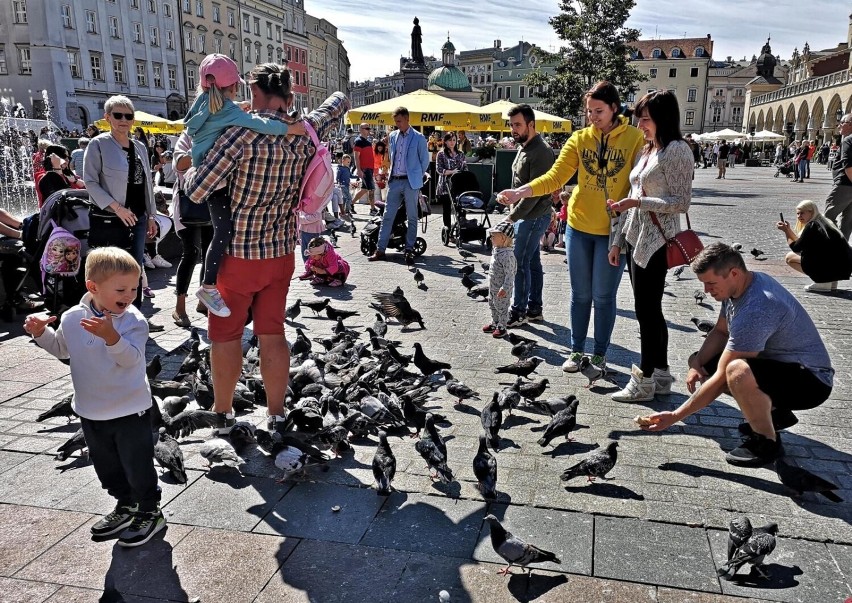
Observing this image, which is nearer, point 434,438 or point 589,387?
point 434,438

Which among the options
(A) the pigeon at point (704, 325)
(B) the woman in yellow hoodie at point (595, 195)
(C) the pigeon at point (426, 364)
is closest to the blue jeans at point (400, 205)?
(A) the pigeon at point (704, 325)

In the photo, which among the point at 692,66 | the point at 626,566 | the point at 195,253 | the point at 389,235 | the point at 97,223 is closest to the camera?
the point at 626,566

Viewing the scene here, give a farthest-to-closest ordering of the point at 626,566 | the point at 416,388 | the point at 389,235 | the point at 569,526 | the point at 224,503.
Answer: the point at 389,235
the point at 416,388
the point at 224,503
the point at 569,526
the point at 626,566

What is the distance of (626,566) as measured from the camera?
2959 mm

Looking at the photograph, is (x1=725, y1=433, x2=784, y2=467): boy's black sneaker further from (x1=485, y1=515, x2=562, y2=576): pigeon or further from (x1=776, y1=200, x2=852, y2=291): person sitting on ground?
(x1=776, y1=200, x2=852, y2=291): person sitting on ground

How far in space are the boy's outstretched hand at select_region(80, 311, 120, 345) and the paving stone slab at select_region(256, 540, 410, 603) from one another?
4.30 ft

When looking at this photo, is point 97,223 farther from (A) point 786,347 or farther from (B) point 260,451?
(A) point 786,347

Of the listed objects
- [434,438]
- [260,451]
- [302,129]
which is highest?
[302,129]

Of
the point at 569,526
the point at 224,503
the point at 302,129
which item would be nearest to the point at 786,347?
the point at 569,526

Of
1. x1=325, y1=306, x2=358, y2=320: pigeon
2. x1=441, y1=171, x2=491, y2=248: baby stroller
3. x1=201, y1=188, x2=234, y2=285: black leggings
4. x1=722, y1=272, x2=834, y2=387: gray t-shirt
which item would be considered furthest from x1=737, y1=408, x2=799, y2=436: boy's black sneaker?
x1=441, y1=171, x2=491, y2=248: baby stroller

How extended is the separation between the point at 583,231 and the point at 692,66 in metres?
118

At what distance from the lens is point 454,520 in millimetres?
3395

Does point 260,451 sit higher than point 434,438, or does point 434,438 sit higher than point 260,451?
point 434,438

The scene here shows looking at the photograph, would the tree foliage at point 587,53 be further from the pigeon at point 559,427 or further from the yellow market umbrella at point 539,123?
the pigeon at point 559,427
